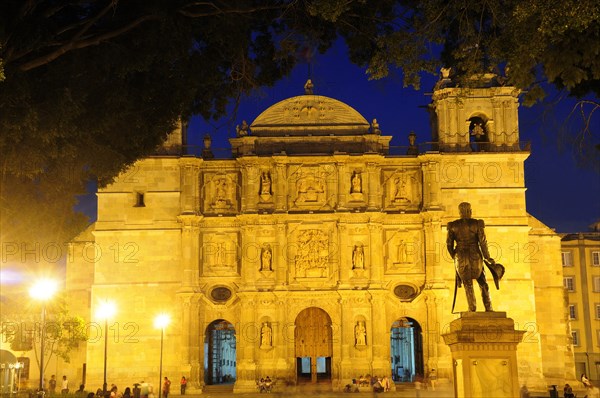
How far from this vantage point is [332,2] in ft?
40.8

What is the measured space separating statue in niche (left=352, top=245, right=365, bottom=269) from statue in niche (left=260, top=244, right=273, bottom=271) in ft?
12.3

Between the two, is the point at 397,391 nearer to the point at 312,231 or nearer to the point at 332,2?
the point at 312,231

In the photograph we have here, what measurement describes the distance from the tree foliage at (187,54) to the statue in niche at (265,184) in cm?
1793

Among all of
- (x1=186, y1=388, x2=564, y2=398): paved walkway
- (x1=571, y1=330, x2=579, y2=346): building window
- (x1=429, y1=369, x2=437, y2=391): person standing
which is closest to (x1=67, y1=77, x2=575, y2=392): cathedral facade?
(x1=429, y1=369, x2=437, y2=391): person standing

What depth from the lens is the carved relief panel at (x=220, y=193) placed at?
37375 mm

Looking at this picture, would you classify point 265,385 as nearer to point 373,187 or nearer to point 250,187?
point 250,187

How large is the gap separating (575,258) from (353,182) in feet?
64.9

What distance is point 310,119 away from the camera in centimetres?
3812

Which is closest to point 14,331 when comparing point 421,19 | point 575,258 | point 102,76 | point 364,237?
point 364,237

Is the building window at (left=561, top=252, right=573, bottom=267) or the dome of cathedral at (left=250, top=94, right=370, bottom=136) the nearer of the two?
the dome of cathedral at (left=250, top=94, right=370, bottom=136)

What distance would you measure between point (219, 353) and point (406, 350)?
30.5ft

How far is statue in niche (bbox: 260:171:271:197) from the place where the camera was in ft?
121

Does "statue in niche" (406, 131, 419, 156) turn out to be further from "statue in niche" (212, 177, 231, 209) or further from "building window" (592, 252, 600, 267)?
"building window" (592, 252, 600, 267)

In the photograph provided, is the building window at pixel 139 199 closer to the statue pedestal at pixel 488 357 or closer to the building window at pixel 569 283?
the statue pedestal at pixel 488 357
